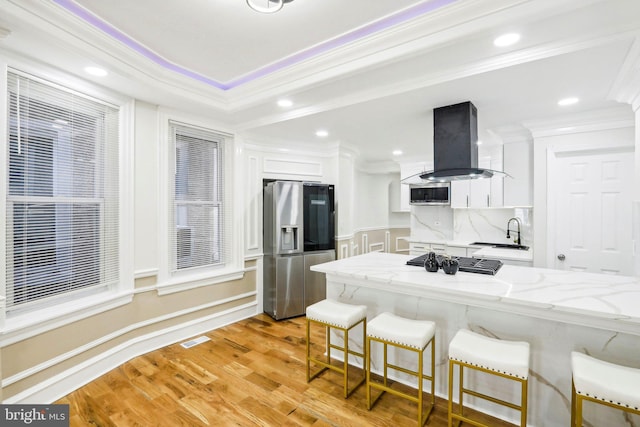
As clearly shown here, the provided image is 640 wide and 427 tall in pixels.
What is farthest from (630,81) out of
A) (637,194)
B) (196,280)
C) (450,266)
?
(196,280)

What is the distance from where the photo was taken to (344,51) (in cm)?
228

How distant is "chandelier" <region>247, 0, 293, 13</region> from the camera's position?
1753mm

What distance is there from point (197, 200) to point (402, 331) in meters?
2.67

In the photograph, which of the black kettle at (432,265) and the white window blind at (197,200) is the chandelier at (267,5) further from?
the black kettle at (432,265)

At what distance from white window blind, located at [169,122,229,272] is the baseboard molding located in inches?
26.2

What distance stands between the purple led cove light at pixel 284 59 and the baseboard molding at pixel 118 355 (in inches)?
101

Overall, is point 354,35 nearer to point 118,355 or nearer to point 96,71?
point 96,71

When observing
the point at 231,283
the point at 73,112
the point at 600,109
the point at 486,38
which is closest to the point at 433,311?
the point at 486,38

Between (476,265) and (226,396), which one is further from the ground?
(476,265)

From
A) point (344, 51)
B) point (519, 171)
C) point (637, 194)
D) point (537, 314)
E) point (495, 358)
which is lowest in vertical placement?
point (495, 358)

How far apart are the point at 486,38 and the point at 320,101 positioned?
4.91ft

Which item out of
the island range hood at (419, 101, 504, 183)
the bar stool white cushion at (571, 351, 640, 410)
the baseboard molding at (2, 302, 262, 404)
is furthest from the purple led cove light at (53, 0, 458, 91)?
the baseboard molding at (2, 302, 262, 404)

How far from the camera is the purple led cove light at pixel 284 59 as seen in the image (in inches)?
75.1

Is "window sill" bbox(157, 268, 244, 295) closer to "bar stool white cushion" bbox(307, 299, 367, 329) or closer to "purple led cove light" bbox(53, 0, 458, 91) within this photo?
"bar stool white cushion" bbox(307, 299, 367, 329)
